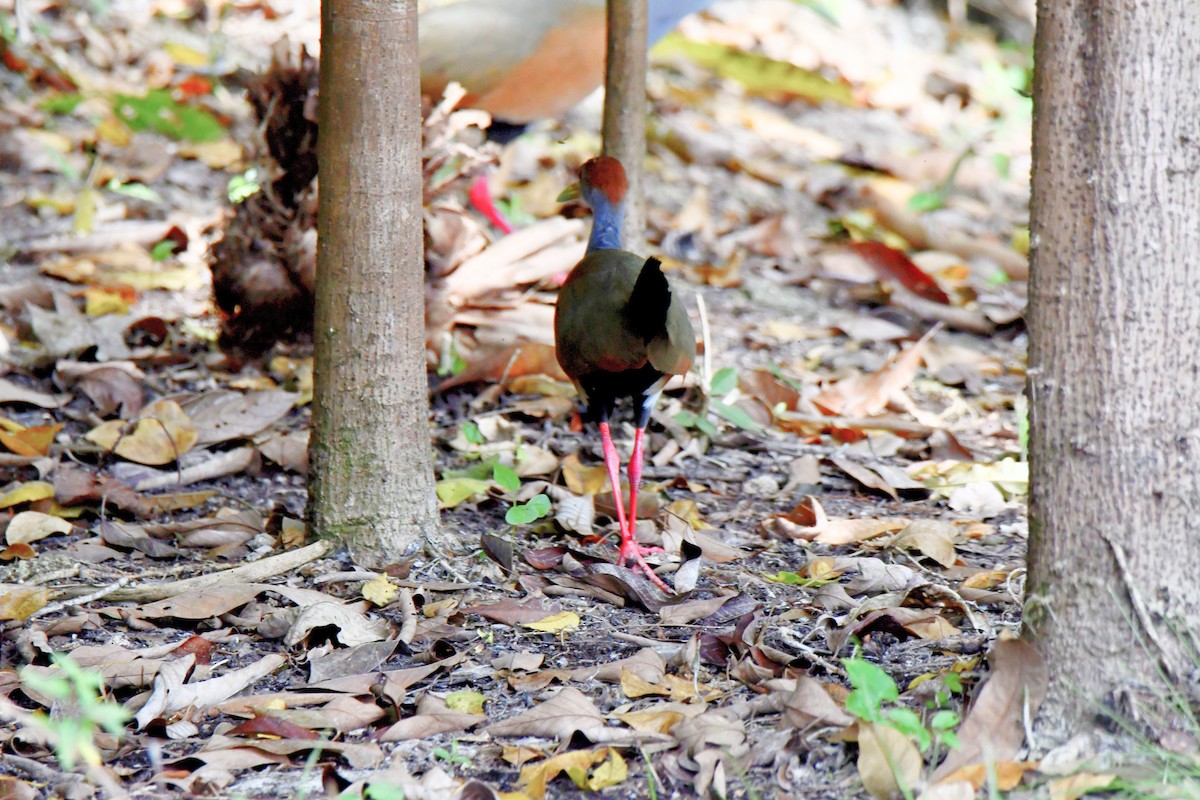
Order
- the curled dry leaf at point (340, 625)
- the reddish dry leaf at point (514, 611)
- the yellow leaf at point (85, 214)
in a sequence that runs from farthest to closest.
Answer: the yellow leaf at point (85, 214), the reddish dry leaf at point (514, 611), the curled dry leaf at point (340, 625)

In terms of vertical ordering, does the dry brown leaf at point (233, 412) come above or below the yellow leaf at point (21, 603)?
above

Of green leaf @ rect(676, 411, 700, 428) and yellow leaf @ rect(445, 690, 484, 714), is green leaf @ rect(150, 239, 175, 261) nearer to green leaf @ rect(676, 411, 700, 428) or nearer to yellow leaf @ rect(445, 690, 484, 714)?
green leaf @ rect(676, 411, 700, 428)

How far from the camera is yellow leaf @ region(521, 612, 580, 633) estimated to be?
109 inches

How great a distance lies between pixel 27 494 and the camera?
3.34 m

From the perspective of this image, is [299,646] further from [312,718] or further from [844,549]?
[844,549]

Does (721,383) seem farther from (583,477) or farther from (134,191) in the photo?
(134,191)

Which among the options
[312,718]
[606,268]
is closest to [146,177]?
[606,268]

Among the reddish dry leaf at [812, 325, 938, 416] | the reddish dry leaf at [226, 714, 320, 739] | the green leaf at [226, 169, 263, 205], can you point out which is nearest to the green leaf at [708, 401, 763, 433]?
the reddish dry leaf at [812, 325, 938, 416]

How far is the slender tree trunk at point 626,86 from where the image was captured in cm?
414

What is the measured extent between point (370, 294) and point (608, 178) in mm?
1231

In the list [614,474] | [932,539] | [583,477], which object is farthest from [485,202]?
[932,539]

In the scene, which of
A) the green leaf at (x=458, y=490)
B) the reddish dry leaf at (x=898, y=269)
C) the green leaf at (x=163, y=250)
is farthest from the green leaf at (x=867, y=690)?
the green leaf at (x=163, y=250)

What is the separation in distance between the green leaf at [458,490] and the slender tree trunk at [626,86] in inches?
48.3

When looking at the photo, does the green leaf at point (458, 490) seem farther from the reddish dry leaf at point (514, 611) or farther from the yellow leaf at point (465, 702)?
the yellow leaf at point (465, 702)
